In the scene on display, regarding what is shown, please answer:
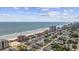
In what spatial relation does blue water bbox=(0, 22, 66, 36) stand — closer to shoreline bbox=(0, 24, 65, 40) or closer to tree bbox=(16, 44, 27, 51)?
shoreline bbox=(0, 24, 65, 40)

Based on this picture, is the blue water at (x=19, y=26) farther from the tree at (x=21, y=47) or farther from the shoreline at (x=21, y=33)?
the tree at (x=21, y=47)

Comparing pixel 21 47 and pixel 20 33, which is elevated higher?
pixel 20 33

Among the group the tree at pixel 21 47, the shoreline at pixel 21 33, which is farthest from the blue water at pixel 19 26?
the tree at pixel 21 47

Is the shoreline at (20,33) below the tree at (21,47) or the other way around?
the other way around

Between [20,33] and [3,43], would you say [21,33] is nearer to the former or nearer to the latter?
[20,33]

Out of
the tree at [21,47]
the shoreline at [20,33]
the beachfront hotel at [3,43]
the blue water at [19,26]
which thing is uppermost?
the blue water at [19,26]

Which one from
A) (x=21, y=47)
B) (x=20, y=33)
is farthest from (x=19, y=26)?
(x=21, y=47)
